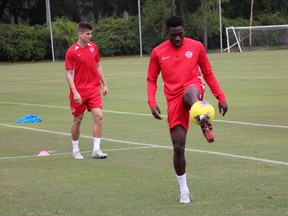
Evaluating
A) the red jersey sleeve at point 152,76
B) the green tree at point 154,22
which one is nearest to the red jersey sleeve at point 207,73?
the red jersey sleeve at point 152,76

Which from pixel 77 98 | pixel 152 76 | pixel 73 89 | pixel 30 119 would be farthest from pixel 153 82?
pixel 30 119

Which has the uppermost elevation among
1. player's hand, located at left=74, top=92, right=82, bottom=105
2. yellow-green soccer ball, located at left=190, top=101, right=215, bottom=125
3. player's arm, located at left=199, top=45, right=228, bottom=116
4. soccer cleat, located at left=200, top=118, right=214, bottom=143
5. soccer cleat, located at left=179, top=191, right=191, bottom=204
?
player's arm, located at left=199, top=45, right=228, bottom=116

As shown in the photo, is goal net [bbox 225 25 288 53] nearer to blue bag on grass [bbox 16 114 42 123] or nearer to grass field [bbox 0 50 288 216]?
grass field [bbox 0 50 288 216]

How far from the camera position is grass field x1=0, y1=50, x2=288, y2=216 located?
8500 millimetres

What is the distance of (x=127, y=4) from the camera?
83062mm

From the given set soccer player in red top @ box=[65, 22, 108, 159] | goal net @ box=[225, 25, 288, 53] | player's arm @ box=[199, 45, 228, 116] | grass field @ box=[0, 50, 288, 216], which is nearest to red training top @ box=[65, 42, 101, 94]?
soccer player in red top @ box=[65, 22, 108, 159]

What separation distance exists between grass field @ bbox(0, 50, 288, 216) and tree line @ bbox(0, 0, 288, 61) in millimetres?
46932

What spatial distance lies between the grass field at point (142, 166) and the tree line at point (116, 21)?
46932 millimetres

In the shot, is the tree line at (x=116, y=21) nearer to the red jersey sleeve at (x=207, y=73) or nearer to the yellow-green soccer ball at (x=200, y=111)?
the red jersey sleeve at (x=207, y=73)

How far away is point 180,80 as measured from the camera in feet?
28.1

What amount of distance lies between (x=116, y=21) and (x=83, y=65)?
199 feet

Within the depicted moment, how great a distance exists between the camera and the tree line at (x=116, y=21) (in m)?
68.2

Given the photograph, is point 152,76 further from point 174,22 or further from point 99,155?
point 99,155

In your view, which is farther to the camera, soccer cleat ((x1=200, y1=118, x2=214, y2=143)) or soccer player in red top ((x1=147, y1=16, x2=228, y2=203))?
soccer player in red top ((x1=147, y1=16, x2=228, y2=203))
